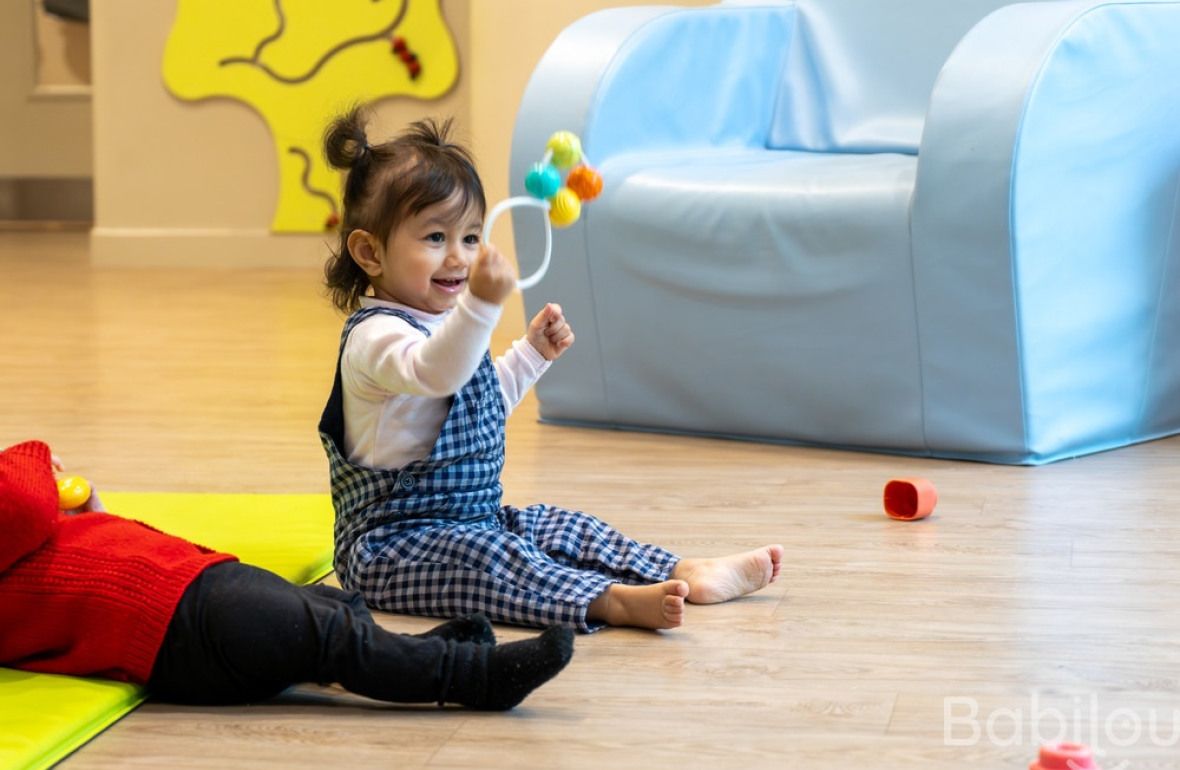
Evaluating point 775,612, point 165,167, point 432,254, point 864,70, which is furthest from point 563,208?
point 165,167

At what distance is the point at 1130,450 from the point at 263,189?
2.88 meters

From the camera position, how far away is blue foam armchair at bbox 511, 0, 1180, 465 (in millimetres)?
1794

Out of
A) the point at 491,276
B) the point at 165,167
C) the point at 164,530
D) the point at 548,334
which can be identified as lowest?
the point at 165,167

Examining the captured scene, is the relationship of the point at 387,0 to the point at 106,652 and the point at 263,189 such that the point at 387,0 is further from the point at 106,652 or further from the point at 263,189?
the point at 106,652

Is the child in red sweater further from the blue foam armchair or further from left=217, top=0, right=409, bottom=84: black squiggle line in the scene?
left=217, top=0, right=409, bottom=84: black squiggle line

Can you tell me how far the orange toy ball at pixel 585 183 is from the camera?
1.30 metres

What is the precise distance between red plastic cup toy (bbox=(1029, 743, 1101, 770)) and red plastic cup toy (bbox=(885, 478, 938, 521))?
72 cm

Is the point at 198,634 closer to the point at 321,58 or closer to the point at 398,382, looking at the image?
the point at 398,382

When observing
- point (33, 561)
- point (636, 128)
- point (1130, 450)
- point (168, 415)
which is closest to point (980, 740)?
point (33, 561)

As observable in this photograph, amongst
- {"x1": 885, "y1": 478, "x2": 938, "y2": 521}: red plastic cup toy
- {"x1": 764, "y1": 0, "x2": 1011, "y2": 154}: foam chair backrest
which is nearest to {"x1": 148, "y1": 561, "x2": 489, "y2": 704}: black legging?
{"x1": 885, "y1": 478, "x2": 938, "y2": 521}: red plastic cup toy

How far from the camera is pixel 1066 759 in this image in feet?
2.93

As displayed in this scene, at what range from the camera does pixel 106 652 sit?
108 cm

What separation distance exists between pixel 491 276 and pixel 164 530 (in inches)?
21.9

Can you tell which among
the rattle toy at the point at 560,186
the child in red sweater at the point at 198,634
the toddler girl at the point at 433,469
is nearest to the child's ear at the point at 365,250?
the toddler girl at the point at 433,469
